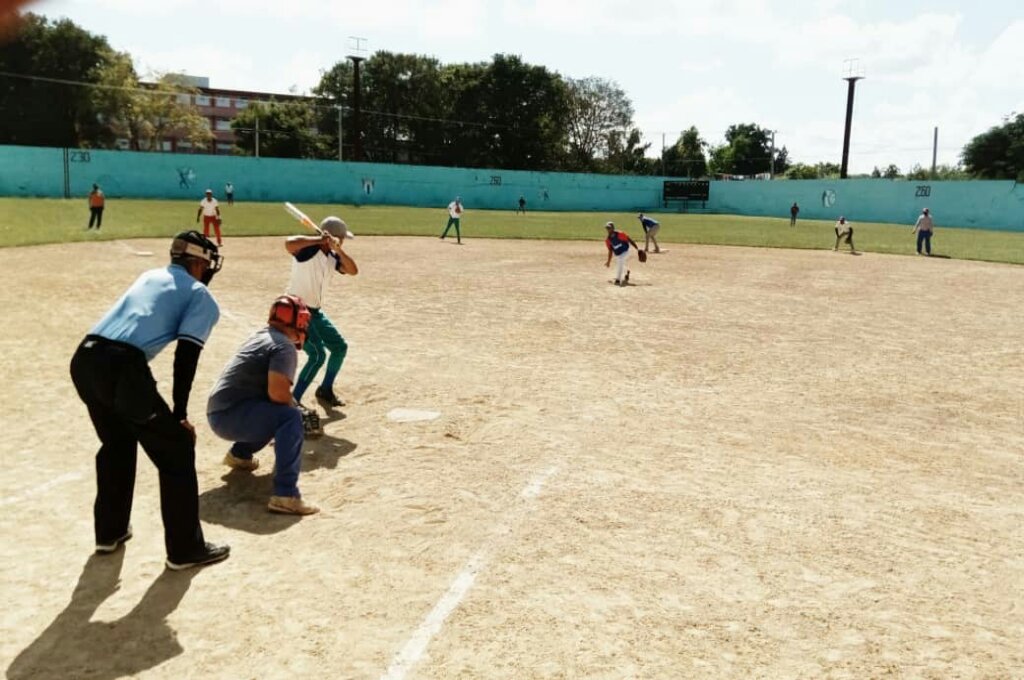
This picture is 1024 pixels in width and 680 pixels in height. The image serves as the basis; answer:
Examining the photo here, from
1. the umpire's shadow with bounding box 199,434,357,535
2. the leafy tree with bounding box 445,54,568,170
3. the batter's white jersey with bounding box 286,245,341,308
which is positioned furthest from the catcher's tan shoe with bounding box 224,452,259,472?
the leafy tree with bounding box 445,54,568,170

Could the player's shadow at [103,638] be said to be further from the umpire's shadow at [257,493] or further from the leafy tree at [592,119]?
the leafy tree at [592,119]

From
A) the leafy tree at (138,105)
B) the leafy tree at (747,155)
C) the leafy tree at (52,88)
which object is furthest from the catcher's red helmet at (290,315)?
the leafy tree at (747,155)

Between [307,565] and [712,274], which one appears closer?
[307,565]

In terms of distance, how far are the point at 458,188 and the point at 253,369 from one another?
69.3 metres

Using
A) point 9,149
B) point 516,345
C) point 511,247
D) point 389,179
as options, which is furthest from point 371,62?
point 516,345

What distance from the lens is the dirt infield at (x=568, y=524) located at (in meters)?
4.47

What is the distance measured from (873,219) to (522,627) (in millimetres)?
71142

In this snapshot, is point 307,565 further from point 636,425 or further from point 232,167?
point 232,167

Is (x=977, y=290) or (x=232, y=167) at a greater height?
(x=232, y=167)

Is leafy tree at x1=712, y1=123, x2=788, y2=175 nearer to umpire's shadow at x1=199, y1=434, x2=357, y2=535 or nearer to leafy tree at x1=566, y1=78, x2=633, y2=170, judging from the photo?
leafy tree at x1=566, y1=78, x2=633, y2=170

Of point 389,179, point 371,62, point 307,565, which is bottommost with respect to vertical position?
point 307,565

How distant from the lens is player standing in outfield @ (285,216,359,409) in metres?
8.37

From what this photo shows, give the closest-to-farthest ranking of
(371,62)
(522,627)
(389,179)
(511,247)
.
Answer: (522,627) → (511,247) → (389,179) → (371,62)

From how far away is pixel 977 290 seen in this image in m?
21.7
